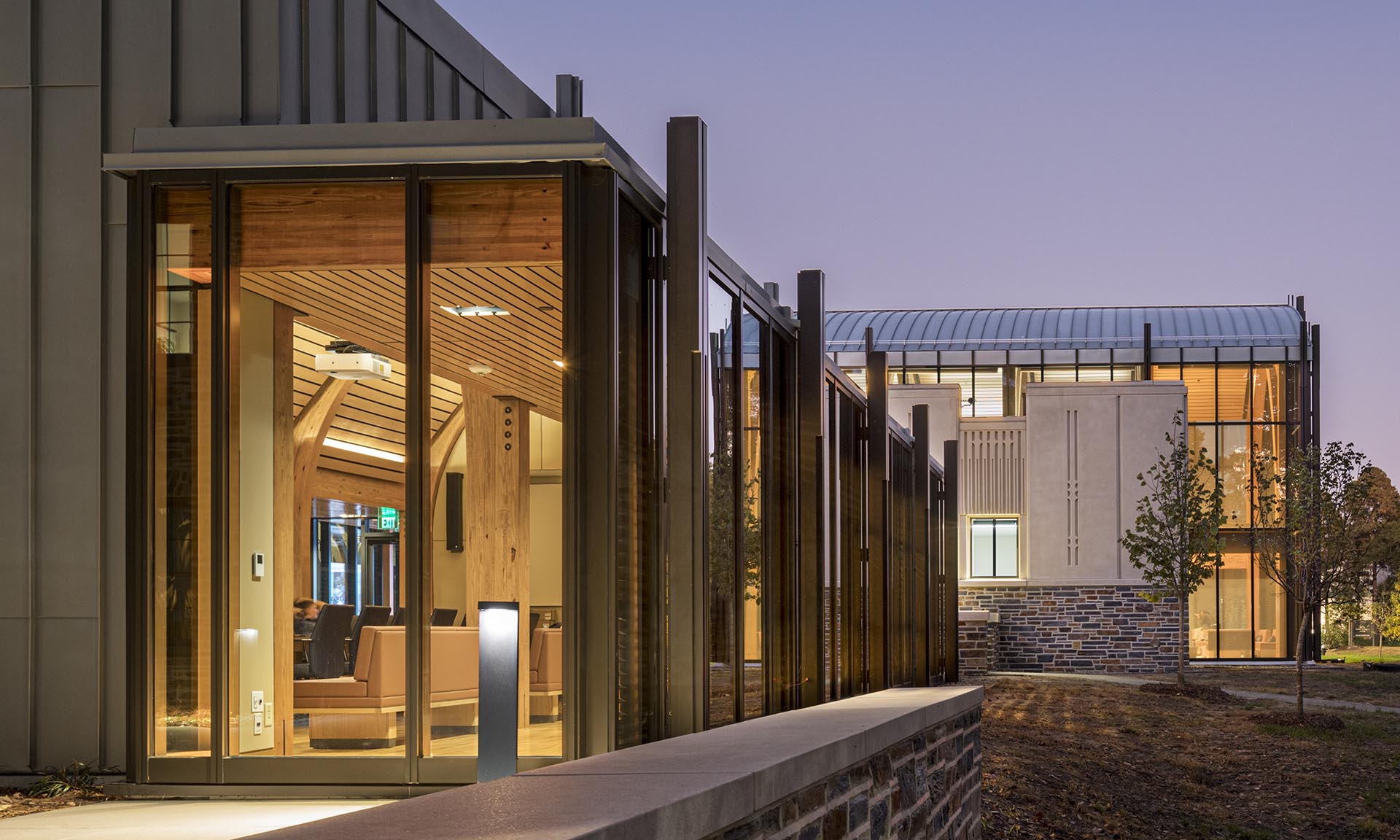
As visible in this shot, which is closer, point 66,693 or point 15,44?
point 66,693

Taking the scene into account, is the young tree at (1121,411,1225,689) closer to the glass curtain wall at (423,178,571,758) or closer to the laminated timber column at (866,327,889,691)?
the laminated timber column at (866,327,889,691)

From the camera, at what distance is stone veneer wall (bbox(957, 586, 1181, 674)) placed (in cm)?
3578

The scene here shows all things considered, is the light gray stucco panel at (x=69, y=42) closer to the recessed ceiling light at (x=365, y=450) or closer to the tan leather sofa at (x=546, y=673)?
the recessed ceiling light at (x=365, y=450)

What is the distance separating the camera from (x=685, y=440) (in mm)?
7711

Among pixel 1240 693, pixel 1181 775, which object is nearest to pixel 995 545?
pixel 1240 693

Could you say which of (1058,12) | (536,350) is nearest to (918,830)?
(536,350)

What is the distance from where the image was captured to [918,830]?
7953mm

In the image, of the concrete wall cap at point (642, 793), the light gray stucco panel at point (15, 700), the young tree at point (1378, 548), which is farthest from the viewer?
the young tree at point (1378, 548)

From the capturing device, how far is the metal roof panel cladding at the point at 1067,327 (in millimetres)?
43938

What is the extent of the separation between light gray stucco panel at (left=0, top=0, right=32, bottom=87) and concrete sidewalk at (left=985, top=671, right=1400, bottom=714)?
2218 centimetres

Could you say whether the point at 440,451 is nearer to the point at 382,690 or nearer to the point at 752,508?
the point at 382,690

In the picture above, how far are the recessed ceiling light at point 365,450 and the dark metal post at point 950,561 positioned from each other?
50.8 feet

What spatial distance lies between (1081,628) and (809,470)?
27.2 meters

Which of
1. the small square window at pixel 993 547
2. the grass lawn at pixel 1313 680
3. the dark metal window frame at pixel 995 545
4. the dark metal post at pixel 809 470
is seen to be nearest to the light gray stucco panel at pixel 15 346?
the dark metal post at pixel 809 470
